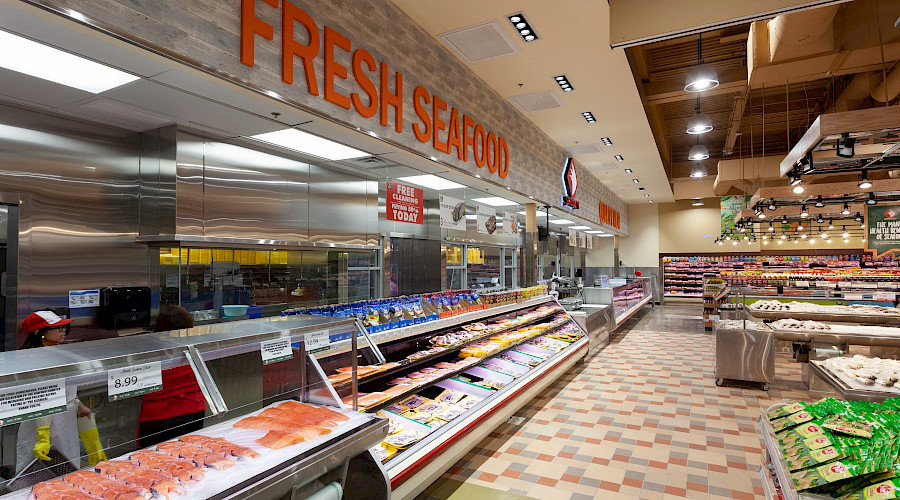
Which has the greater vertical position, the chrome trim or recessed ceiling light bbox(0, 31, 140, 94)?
recessed ceiling light bbox(0, 31, 140, 94)

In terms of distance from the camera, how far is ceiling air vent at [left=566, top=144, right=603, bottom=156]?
952 cm

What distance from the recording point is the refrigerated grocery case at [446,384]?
10.2ft

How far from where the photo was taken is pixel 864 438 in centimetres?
236

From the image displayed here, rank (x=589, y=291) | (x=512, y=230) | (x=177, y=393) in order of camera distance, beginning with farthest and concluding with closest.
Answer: (x=589, y=291) → (x=512, y=230) → (x=177, y=393)

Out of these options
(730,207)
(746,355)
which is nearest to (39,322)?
(746,355)

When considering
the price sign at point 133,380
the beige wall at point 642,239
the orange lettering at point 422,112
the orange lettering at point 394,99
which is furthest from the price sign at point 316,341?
the beige wall at point 642,239

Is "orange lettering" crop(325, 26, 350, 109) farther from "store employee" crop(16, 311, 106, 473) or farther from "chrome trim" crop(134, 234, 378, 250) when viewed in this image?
"store employee" crop(16, 311, 106, 473)

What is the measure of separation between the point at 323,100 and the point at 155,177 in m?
1.68

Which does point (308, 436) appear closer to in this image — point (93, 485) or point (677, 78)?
point (93, 485)

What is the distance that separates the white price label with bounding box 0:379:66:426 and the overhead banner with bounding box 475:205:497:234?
19.6ft

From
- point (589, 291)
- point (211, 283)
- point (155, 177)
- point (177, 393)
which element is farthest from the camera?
point (589, 291)

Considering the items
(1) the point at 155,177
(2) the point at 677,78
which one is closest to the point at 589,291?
(2) the point at 677,78

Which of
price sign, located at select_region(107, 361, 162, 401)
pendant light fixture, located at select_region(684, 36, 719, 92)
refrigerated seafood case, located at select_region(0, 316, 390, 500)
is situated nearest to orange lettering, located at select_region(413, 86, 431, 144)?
refrigerated seafood case, located at select_region(0, 316, 390, 500)

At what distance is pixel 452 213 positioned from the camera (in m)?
6.27
